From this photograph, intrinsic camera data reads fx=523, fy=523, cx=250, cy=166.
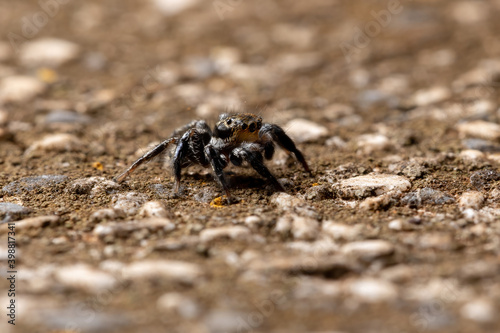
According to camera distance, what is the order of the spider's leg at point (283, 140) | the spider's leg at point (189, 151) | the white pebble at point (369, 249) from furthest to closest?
the spider's leg at point (283, 140)
the spider's leg at point (189, 151)
the white pebble at point (369, 249)

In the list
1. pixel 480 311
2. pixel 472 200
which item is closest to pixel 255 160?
pixel 472 200

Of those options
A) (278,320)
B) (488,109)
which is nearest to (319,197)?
(278,320)

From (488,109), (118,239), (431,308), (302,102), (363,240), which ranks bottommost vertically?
(431,308)

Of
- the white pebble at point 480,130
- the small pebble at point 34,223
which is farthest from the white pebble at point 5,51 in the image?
the white pebble at point 480,130

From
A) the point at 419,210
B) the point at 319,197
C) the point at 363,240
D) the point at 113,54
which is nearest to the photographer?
the point at 363,240

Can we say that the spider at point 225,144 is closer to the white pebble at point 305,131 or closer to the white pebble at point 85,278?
the white pebble at point 305,131

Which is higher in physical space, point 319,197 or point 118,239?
Result: point 319,197

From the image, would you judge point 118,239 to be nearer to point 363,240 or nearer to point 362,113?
point 363,240

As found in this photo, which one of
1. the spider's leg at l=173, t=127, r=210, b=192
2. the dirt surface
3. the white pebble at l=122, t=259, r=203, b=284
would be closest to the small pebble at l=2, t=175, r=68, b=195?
the dirt surface
